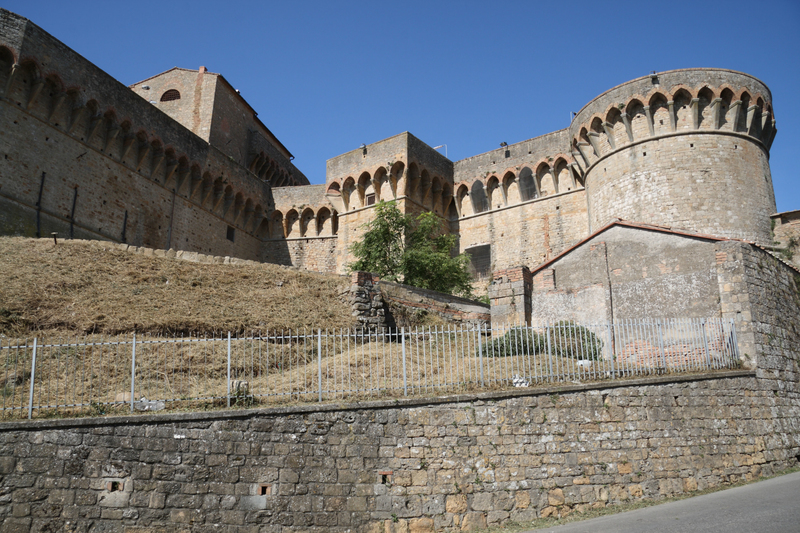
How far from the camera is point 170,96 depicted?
3381 cm

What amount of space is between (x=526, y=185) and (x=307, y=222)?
37.9 ft

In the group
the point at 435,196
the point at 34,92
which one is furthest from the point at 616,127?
the point at 34,92

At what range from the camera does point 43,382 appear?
9852mm

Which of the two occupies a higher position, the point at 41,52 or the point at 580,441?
the point at 41,52

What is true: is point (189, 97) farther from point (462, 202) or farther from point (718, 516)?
point (718, 516)

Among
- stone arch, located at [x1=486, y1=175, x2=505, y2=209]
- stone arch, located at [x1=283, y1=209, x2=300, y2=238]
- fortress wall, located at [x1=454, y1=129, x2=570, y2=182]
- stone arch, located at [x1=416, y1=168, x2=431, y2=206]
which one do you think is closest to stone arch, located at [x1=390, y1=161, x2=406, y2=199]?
stone arch, located at [x1=416, y1=168, x2=431, y2=206]

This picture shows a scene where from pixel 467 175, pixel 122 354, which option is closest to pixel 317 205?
pixel 467 175

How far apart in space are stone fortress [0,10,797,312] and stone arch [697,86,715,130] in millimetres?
34

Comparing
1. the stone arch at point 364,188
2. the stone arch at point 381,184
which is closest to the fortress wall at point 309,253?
the stone arch at point 364,188

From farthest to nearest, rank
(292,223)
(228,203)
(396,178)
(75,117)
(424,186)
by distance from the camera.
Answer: (292,223), (228,203), (424,186), (396,178), (75,117)

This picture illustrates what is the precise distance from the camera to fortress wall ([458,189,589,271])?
87.0 ft

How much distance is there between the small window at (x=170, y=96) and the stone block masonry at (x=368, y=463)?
94.5ft

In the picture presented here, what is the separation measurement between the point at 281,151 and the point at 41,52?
20193 mm

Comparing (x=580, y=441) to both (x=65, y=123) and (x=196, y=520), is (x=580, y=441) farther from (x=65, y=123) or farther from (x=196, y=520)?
(x=65, y=123)
